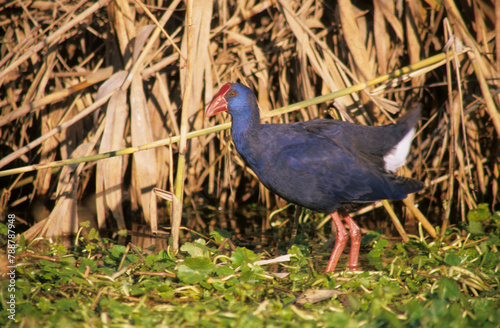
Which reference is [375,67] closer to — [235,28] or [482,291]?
[235,28]

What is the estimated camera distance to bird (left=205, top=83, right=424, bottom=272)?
271 cm

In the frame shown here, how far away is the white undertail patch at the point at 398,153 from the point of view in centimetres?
283

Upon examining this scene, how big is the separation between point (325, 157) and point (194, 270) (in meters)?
0.97

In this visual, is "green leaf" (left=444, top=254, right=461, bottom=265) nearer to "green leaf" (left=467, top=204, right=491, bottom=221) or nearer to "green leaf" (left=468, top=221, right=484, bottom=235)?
"green leaf" (left=468, top=221, right=484, bottom=235)

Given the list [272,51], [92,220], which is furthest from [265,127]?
[92,220]

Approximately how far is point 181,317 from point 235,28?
8.28ft

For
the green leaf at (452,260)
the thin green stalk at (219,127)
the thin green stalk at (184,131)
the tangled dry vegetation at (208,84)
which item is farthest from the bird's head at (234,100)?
the green leaf at (452,260)

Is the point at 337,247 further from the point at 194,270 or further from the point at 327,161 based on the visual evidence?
the point at 194,270

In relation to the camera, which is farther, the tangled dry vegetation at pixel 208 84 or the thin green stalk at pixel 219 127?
the tangled dry vegetation at pixel 208 84

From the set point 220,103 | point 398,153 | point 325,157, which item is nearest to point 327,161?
point 325,157

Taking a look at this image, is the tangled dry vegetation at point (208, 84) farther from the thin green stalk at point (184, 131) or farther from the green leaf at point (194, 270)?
the green leaf at point (194, 270)

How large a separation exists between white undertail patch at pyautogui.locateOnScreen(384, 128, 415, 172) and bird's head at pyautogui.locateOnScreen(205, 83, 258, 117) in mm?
840

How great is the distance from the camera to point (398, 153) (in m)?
2.84

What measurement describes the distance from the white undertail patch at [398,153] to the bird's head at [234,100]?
840mm
